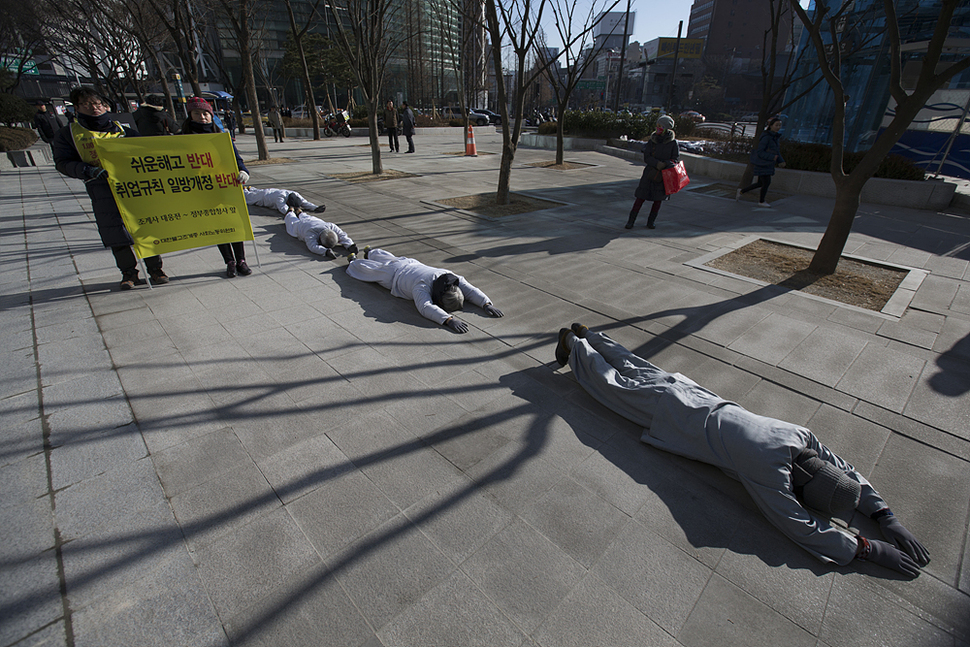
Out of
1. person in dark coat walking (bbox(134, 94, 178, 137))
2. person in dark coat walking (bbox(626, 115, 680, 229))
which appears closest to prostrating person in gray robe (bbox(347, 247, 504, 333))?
person in dark coat walking (bbox(134, 94, 178, 137))

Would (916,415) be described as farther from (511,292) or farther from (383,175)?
(383,175)

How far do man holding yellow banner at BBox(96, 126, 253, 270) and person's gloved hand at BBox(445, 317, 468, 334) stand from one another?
2834 mm

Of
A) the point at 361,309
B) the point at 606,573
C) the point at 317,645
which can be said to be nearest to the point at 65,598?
the point at 317,645

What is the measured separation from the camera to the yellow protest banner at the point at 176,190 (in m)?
4.61

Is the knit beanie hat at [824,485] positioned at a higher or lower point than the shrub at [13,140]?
lower

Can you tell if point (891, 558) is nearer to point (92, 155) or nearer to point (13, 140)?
point (92, 155)

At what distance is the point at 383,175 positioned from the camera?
42.8 feet

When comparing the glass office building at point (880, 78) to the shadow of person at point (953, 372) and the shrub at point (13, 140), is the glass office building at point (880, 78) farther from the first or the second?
the shrub at point (13, 140)

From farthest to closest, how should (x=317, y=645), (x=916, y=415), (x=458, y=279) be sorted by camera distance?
1. (x=458, y=279)
2. (x=916, y=415)
3. (x=317, y=645)

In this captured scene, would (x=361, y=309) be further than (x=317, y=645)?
Yes

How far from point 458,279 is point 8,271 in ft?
18.5

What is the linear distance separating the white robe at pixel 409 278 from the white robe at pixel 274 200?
138 inches

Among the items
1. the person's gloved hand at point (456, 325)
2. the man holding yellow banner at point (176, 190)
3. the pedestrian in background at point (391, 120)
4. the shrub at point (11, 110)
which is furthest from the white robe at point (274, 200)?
the shrub at point (11, 110)

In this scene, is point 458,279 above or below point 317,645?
above
